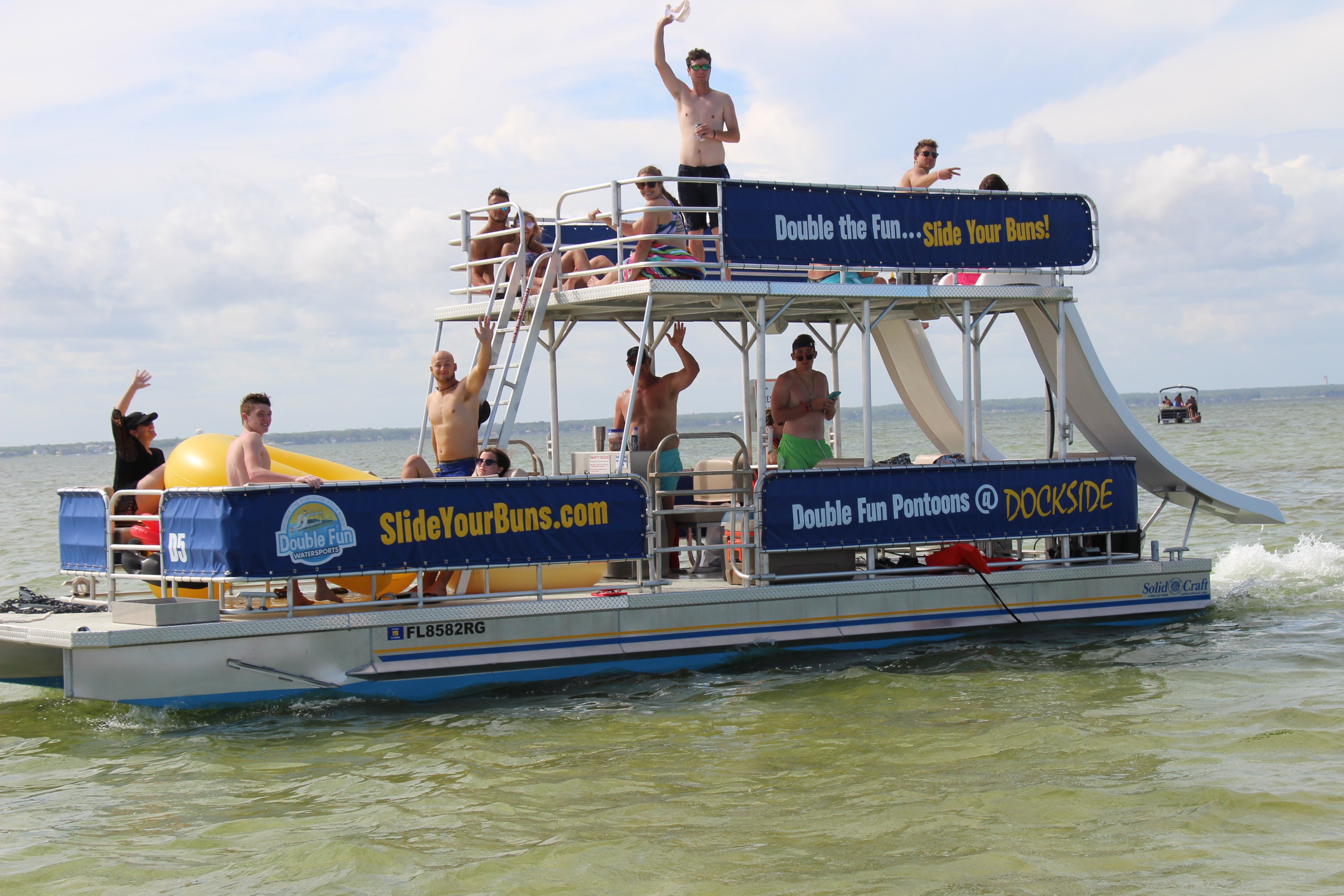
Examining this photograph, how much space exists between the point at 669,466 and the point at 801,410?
140 cm

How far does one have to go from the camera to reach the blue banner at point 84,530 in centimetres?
911

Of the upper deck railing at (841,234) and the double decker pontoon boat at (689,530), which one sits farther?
the upper deck railing at (841,234)

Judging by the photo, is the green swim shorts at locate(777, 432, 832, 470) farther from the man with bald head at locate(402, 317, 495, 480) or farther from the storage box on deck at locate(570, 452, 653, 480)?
the man with bald head at locate(402, 317, 495, 480)

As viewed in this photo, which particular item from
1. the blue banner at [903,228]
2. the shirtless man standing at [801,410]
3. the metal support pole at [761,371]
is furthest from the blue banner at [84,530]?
the shirtless man standing at [801,410]

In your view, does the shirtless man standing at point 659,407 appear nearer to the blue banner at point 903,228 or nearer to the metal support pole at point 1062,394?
the blue banner at point 903,228

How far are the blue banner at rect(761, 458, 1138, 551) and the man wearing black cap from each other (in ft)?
16.9

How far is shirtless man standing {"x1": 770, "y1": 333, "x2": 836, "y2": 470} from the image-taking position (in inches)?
433

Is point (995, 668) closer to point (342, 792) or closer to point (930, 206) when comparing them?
point (930, 206)

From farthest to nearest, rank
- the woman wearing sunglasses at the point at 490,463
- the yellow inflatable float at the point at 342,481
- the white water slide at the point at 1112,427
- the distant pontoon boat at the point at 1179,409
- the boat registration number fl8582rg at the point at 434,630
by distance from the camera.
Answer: the distant pontoon boat at the point at 1179,409 < the white water slide at the point at 1112,427 < the woman wearing sunglasses at the point at 490,463 < the yellow inflatable float at the point at 342,481 < the boat registration number fl8582rg at the point at 434,630

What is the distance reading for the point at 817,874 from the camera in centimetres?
592

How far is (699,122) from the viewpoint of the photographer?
10609 millimetres

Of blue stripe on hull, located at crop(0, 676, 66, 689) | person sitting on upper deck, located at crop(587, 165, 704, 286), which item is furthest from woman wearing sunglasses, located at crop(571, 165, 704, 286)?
blue stripe on hull, located at crop(0, 676, 66, 689)

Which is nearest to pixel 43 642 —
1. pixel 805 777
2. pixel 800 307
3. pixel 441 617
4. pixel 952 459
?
pixel 441 617

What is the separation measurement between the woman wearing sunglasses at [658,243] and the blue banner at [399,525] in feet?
5.90
